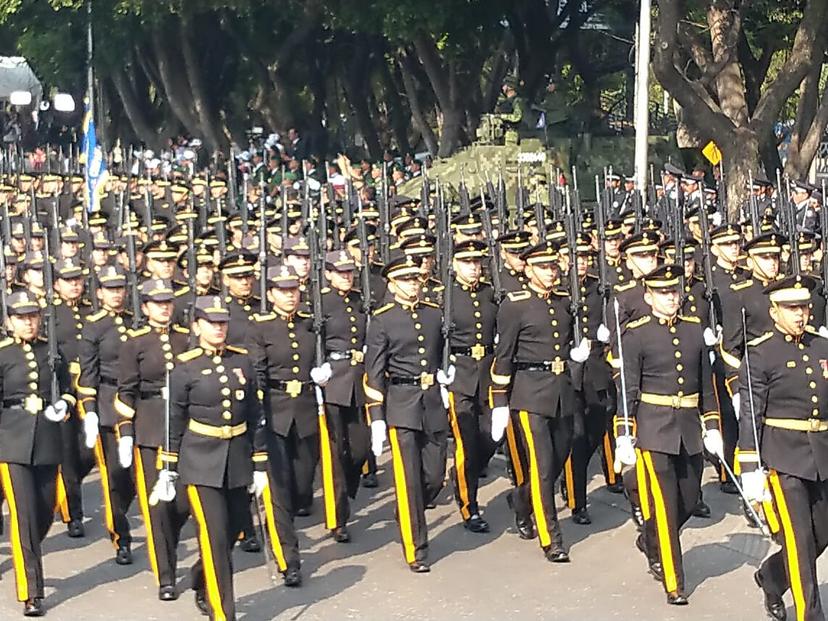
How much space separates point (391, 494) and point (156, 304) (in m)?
2.99

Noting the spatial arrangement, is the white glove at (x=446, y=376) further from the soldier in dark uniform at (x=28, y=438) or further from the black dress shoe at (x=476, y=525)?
the soldier in dark uniform at (x=28, y=438)

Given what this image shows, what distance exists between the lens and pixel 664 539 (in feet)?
30.3

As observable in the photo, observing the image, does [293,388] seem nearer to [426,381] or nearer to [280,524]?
[426,381]

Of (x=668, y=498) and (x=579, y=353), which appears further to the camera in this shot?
(x=579, y=353)

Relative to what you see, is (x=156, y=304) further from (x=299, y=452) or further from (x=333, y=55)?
(x=333, y=55)

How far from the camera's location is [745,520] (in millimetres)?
11070

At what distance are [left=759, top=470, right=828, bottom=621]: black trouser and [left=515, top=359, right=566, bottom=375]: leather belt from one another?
2228 millimetres

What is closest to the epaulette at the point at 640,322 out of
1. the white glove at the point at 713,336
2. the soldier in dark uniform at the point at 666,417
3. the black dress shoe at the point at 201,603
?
the soldier in dark uniform at the point at 666,417

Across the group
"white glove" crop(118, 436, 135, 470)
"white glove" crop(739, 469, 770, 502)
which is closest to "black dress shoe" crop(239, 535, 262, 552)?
"white glove" crop(118, 436, 135, 470)

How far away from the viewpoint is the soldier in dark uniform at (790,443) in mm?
8406

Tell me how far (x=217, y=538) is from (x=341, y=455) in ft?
8.05

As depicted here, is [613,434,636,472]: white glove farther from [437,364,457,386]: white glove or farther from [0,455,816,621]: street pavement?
[437,364,457,386]: white glove

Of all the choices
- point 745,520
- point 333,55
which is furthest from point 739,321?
point 333,55

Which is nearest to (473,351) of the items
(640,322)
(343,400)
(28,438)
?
(343,400)
